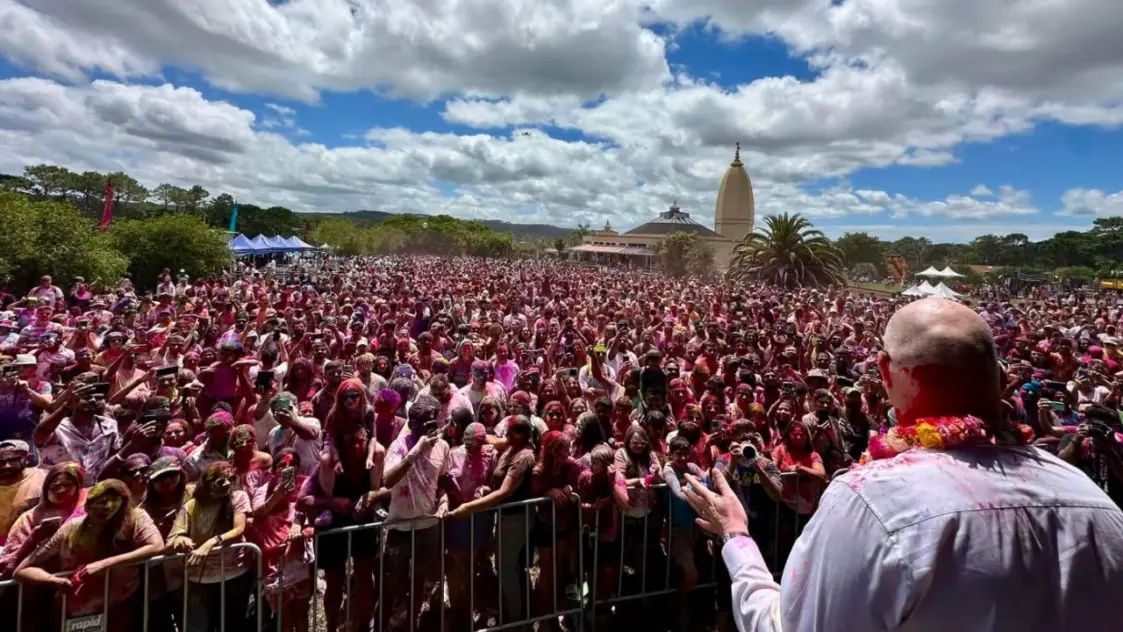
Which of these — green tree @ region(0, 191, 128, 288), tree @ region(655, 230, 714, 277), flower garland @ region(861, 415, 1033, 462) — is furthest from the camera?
tree @ region(655, 230, 714, 277)

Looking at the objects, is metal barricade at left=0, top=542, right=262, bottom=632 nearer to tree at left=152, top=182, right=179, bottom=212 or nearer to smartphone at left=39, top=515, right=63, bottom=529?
smartphone at left=39, top=515, right=63, bottom=529

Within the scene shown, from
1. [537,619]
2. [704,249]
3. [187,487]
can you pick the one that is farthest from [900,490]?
[704,249]

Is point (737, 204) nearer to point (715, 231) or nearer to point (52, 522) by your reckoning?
point (715, 231)

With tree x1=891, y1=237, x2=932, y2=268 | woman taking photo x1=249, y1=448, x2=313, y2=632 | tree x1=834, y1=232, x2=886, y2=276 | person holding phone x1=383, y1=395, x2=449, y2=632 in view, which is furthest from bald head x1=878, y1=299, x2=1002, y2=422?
tree x1=891, y1=237, x2=932, y2=268

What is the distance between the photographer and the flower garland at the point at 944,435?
3.80 ft

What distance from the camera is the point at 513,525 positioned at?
146 inches

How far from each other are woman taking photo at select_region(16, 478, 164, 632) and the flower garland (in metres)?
3.40

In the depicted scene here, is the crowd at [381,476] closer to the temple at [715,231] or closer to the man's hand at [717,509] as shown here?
the man's hand at [717,509]

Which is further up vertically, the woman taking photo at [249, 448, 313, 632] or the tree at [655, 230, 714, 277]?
the tree at [655, 230, 714, 277]

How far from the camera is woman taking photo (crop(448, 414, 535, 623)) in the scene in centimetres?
365

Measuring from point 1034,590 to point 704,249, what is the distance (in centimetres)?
4457

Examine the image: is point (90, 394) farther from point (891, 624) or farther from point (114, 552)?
point (891, 624)

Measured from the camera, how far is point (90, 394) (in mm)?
4195

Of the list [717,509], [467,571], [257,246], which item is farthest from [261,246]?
[717,509]
